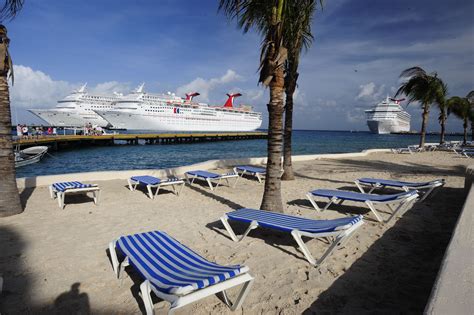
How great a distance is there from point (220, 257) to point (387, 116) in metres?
87.2

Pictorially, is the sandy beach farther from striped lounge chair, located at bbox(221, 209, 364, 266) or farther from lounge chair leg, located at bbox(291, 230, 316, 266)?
striped lounge chair, located at bbox(221, 209, 364, 266)

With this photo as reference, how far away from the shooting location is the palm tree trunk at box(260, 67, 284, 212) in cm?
498

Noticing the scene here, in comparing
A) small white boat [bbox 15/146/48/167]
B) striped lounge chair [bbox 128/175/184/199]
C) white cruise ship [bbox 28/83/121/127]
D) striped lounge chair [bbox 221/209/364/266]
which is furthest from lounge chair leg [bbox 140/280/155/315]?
white cruise ship [bbox 28/83/121/127]

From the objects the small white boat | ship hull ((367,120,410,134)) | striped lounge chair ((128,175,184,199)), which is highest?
ship hull ((367,120,410,134))

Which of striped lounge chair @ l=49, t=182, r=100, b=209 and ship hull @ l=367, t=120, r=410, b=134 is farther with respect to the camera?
ship hull @ l=367, t=120, r=410, b=134

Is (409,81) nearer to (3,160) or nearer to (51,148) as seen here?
(3,160)

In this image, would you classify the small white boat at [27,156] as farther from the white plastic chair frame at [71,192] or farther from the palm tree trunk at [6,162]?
the palm tree trunk at [6,162]

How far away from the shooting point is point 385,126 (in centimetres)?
8194

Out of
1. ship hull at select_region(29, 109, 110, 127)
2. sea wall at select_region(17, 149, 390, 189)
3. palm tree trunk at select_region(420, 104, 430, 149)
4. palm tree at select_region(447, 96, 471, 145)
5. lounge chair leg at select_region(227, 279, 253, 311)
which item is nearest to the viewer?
lounge chair leg at select_region(227, 279, 253, 311)

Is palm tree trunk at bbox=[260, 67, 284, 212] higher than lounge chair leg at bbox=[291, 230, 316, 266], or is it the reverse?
palm tree trunk at bbox=[260, 67, 284, 212]

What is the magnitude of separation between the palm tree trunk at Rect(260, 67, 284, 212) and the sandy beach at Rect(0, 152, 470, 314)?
755mm

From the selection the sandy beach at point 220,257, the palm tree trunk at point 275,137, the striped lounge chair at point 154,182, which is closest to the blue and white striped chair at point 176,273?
the sandy beach at point 220,257

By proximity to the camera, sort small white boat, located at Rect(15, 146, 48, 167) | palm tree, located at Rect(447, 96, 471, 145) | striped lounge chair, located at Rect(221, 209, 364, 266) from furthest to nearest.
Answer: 1. palm tree, located at Rect(447, 96, 471, 145)
2. small white boat, located at Rect(15, 146, 48, 167)
3. striped lounge chair, located at Rect(221, 209, 364, 266)

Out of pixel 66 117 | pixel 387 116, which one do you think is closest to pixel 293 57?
pixel 66 117
